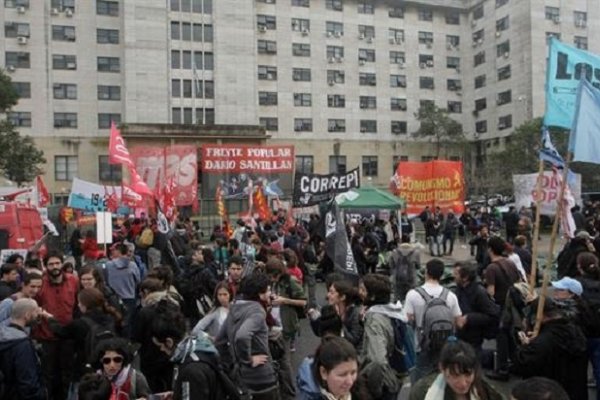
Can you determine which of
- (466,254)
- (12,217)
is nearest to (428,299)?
(12,217)

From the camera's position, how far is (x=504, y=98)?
194 feet

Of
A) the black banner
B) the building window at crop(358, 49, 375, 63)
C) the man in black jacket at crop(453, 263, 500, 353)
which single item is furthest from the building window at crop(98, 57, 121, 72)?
the man in black jacket at crop(453, 263, 500, 353)

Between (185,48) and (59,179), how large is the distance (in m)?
15.7

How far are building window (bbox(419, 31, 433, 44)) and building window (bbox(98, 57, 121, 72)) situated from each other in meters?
30.7

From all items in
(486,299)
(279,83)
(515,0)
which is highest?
(515,0)

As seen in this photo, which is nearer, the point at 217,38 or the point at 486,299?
the point at 486,299

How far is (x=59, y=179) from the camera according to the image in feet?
165

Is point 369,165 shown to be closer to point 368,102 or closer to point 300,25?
point 368,102

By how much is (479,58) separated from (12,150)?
46.9 meters

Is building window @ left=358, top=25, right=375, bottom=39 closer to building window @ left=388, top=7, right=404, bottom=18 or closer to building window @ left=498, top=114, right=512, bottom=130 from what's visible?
building window @ left=388, top=7, right=404, bottom=18

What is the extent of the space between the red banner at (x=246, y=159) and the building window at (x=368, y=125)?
114 feet

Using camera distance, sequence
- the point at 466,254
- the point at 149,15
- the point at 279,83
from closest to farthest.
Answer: the point at 466,254
the point at 149,15
the point at 279,83

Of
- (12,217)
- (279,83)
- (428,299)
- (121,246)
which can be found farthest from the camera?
(279,83)

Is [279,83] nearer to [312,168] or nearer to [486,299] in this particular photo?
[312,168]
